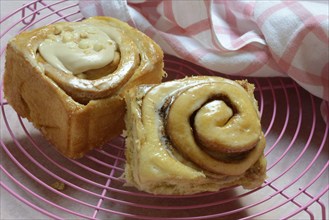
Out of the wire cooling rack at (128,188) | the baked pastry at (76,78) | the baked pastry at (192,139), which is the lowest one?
the wire cooling rack at (128,188)

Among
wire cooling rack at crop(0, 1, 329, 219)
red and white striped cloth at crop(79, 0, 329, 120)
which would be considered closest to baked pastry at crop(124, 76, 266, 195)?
wire cooling rack at crop(0, 1, 329, 219)

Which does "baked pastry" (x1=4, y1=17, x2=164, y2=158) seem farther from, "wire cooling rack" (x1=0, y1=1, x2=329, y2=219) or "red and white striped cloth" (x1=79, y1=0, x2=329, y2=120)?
"red and white striped cloth" (x1=79, y1=0, x2=329, y2=120)

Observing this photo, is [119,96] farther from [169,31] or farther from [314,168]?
[314,168]

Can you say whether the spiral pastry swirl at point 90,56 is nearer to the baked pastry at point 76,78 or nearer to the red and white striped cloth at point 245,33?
the baked pastry at point 76,78

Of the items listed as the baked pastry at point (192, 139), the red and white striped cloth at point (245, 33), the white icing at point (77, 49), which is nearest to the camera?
the baked pastry at point (192, 139)

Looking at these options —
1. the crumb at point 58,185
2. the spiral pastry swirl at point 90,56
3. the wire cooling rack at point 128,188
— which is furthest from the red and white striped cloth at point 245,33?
the crumb at point 58,185

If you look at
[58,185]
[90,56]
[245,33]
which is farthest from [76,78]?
[245,33]

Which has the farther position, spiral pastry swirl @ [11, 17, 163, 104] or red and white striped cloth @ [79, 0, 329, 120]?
red and white striped cloth @ [79, 0, 329, 120]
